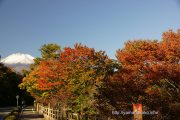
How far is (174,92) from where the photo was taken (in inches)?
1216

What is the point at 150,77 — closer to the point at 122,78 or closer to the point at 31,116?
the point at 122,78

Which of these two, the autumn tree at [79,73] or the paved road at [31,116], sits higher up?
the autumn tree at [79,73]

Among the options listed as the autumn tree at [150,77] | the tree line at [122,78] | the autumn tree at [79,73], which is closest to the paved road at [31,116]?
the tree line at [122,78]

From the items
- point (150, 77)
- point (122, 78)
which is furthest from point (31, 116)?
point (122, 78)

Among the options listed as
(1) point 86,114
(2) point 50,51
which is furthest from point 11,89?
(1) point 86,114

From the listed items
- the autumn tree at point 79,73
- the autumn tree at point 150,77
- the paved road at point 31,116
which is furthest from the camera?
the paved road at point 31,116

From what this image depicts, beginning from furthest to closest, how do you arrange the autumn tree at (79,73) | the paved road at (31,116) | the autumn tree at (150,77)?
1. the paved road at (31,116)
2. the autumn tree at (79,73)
3. the autumn tree at (150,77)

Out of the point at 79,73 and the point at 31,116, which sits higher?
the point at 79,73

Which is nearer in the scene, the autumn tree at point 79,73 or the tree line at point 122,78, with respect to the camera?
the tree line at point 122,78

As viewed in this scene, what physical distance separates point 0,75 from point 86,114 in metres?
57.6

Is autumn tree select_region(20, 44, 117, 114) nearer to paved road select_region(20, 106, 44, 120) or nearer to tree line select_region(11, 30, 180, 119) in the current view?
tree line select_region(11, 30, 180, 119)

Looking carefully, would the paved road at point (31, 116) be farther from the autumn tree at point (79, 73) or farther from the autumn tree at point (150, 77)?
the autumn tree at point (150, 77)

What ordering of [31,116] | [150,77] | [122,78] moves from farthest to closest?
[31,116]
[150,77]
[122,78]

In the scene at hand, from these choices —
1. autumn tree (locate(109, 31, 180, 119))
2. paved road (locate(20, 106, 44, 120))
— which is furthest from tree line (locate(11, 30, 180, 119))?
paved road (locate(20, 106, 44, 120))
